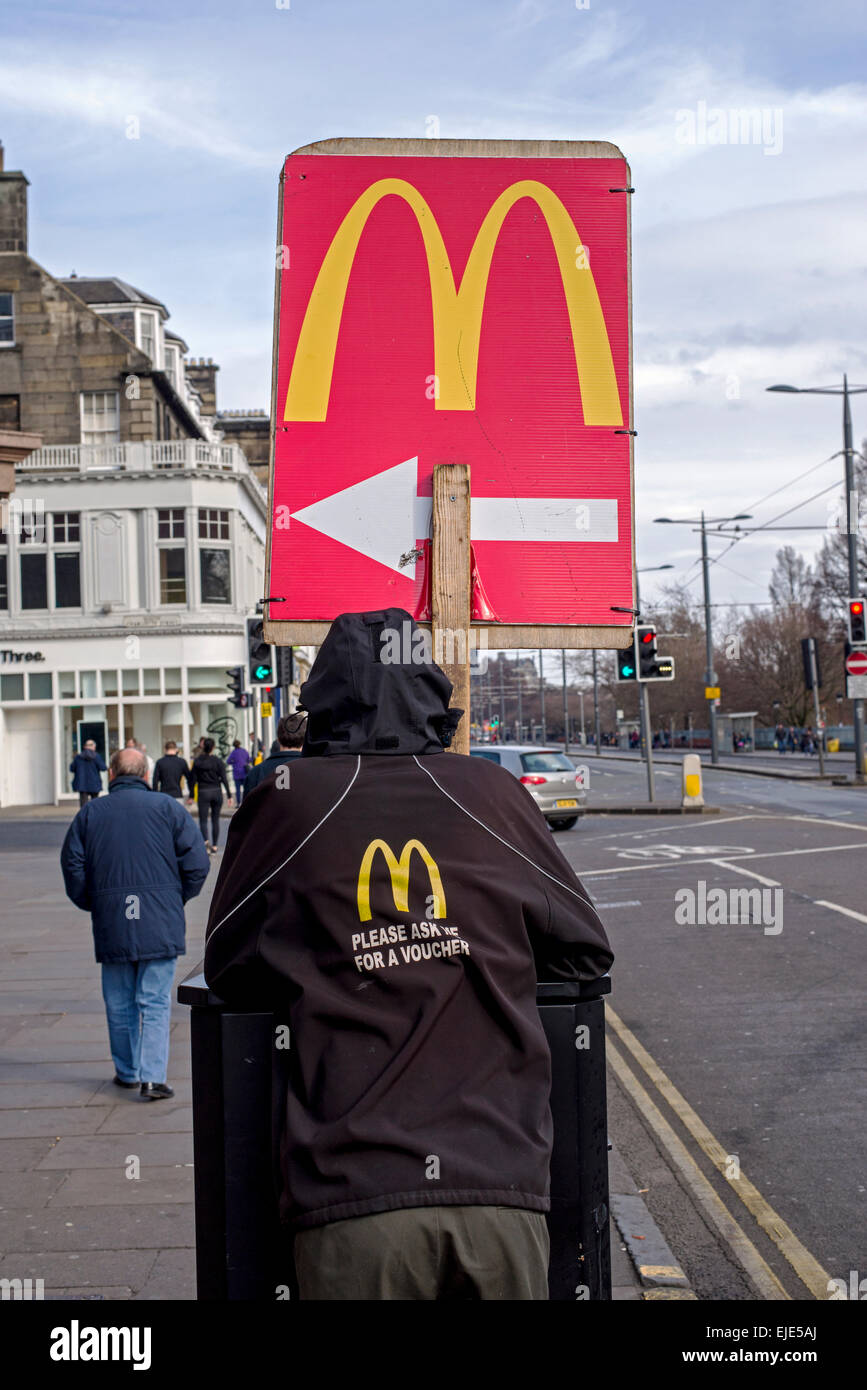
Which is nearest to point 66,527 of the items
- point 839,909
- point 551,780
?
point 551,780

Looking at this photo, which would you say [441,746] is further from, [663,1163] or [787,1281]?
[663,1163]

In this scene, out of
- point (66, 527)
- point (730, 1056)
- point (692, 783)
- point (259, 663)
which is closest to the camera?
point (730, 1056)

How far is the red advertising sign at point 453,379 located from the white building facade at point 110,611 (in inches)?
1402

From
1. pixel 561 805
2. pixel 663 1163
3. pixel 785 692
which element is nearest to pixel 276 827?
pixel 663 1163

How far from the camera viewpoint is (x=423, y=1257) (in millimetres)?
2188

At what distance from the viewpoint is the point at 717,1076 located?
7.07 metres

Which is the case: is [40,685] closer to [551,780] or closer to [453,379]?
[551,780]

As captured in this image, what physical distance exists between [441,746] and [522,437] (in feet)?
3.62

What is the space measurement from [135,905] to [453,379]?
4128 millimetres

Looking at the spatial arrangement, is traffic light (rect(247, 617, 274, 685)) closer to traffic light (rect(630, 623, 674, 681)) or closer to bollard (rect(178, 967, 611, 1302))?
traffic light (rect(630, 623, 674, 681))

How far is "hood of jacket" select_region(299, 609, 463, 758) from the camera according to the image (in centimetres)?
249

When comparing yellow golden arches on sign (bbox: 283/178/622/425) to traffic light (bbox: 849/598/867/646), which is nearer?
yellow golden arches on sign (bbox: 283/178/622/425)

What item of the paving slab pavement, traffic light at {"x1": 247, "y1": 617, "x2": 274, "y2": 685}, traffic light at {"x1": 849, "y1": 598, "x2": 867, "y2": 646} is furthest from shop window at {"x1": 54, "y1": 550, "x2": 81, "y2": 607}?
the paving slab pavement
